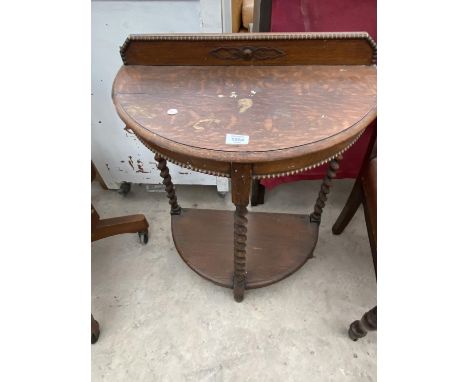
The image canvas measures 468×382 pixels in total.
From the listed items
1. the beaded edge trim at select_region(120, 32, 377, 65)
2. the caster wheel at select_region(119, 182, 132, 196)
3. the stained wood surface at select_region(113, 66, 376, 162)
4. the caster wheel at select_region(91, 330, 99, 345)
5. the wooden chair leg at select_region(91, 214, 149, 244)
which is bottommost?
the caster wheel at select_region(91, 330, 99, 345)

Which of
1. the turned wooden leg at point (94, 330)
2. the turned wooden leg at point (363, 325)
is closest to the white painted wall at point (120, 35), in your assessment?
the turned wooden leg at point (94, 330)

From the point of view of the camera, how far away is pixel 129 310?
117cm

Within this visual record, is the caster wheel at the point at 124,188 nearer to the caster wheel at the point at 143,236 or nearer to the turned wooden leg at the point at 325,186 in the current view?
the caster wheel at the point at 143,236

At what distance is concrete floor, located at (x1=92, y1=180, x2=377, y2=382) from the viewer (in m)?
1.03

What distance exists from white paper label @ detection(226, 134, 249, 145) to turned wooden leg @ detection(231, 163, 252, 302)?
4cm

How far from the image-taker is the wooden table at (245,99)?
63cm

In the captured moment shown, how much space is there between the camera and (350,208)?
1.25 m

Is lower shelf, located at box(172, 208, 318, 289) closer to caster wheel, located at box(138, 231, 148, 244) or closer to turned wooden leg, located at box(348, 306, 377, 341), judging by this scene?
caster wheel, located at box(138, 231, 148, 244)

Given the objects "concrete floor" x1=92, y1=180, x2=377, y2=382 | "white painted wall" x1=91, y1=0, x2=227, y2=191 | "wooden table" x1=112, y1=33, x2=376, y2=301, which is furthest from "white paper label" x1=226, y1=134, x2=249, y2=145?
"concrete floor" x1=92, y1=180, x2=377, y2=382

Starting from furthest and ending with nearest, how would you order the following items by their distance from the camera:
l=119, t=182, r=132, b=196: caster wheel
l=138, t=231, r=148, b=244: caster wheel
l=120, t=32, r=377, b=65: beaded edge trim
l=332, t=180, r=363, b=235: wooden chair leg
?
l=119, t=182, r=132, b=196: caster wheel
l=138, t=231, r=148, b=244: caster wheel
l=332, t=180, r=363, b=235: wooden chair leg
l=120, t=32, r=377, b=65: beaded edge trim

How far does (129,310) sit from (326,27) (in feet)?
3.79

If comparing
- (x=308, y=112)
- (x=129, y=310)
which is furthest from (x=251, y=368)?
(x=308, y=112)

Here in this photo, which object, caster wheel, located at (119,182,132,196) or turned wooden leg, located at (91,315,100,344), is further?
caster wheel, located at (119,182,132,196)

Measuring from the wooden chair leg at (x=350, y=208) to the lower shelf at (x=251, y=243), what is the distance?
117mm
